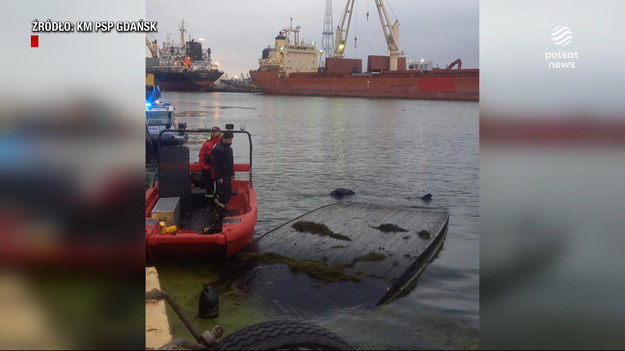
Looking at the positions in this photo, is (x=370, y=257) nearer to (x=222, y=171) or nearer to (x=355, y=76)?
(x=222, y=171)

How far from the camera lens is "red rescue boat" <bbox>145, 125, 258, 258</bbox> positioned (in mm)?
6516

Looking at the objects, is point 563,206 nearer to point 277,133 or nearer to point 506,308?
point 506,308

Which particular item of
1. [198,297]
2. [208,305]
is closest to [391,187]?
[198,297]

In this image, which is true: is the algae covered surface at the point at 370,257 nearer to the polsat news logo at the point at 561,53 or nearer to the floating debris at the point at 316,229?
the floating debris at the point at 316,229

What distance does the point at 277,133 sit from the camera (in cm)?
3362

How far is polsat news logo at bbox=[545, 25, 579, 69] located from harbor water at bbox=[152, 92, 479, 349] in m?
3.16

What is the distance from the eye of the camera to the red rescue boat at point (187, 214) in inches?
257

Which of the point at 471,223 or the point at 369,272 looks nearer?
the point at 369,272

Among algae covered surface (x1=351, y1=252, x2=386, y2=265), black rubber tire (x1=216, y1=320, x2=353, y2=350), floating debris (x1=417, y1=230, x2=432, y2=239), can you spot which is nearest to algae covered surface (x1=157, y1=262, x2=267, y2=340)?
algae covered surface (x1=351, y1=252, x2=386, y2=265)

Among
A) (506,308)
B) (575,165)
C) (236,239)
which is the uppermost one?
(575,165)

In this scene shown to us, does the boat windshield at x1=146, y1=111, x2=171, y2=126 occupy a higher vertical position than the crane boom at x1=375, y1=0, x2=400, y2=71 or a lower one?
lower

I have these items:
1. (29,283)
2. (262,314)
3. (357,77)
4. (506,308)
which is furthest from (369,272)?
(357,77)

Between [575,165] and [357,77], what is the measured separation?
67.6 metres

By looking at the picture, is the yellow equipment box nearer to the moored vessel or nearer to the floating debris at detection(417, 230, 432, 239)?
the floating debris at detection(417, 230, 432, 239)
